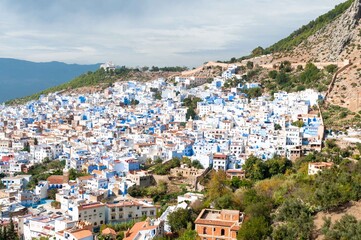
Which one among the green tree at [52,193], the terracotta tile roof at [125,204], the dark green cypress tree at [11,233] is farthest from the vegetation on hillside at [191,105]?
the dark green cypress tree at [11,233]

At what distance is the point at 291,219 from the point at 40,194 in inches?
534

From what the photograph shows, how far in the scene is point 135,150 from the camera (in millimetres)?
25641

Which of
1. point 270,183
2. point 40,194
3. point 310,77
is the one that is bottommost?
point 40,194

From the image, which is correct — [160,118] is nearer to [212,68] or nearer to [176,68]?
[212,68]

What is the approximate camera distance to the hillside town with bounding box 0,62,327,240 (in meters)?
16.5

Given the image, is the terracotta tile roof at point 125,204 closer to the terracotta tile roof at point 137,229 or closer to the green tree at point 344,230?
the terracotta tile roof at point 137,229

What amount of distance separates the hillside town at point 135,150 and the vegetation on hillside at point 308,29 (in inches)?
351

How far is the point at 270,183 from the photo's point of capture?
667 inches

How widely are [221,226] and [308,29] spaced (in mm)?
38569

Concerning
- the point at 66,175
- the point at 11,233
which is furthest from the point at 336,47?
the point at 11,233

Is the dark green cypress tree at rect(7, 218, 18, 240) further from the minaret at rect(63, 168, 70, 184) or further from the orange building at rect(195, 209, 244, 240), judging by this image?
the orange building at rect(195, 209, 244, 240)

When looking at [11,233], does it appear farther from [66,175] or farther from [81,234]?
[66,175]

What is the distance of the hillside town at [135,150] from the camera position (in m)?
16.5

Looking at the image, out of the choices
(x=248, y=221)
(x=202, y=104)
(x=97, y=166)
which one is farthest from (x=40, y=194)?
(x=202, y=104)
